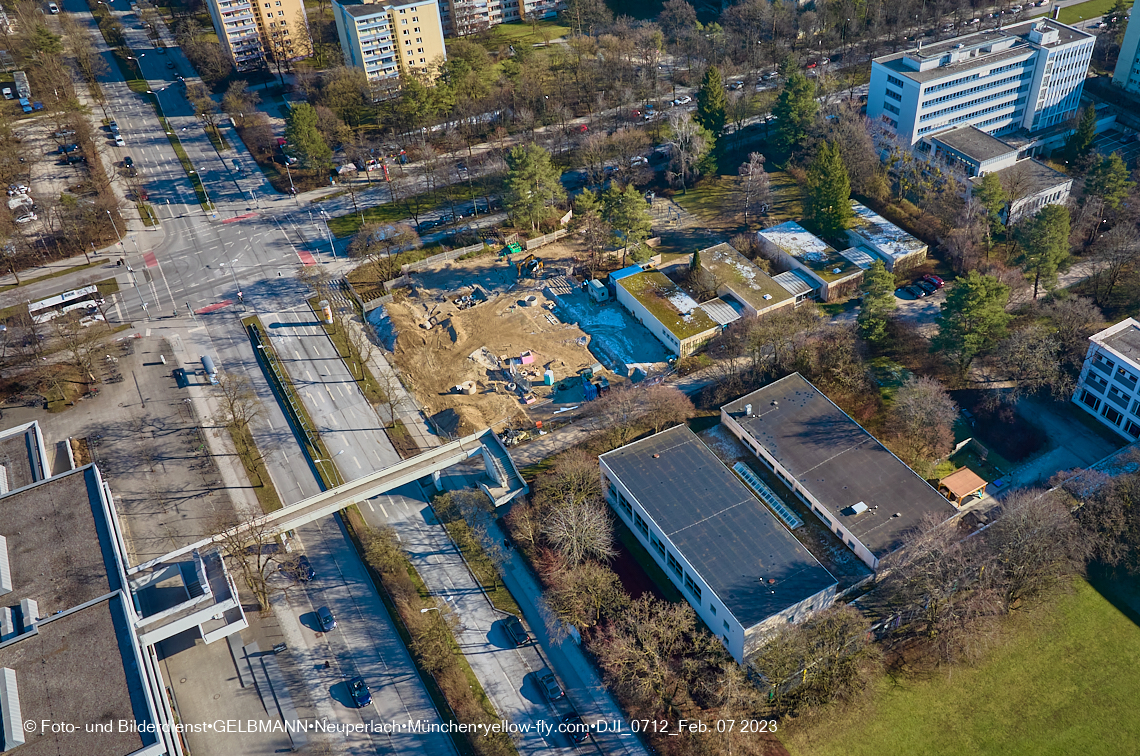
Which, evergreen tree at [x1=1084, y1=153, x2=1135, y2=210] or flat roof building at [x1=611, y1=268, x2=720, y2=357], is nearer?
flat roof building at [x1=611, y1=268, x2=720, y2=357]

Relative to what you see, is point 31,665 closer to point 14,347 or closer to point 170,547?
point 170,547

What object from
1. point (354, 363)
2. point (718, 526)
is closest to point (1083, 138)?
point (718, 526)

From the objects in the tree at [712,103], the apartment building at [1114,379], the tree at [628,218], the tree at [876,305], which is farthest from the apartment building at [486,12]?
the apartment building at [1114,379]

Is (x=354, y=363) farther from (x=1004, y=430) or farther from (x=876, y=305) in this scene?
(x=1004, y=430)

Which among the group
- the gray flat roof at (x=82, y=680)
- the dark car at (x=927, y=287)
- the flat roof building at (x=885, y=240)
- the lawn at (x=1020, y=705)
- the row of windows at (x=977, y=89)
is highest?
the row of windows at (x=977, y=89)

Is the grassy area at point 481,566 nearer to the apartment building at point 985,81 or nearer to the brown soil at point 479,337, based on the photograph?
the brown soil at point 479,337

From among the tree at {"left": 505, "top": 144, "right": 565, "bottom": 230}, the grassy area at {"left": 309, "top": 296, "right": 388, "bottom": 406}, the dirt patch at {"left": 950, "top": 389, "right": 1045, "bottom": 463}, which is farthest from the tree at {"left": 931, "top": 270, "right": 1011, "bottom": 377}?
the grassy area at {"left": 309, "top": 296, "right": 388, "bottom": 406}

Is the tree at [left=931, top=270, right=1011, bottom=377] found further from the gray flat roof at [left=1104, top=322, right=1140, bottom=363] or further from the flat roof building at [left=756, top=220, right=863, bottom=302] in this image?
the flat roof building at [left=756, top=220, right=863, bottom=302]
